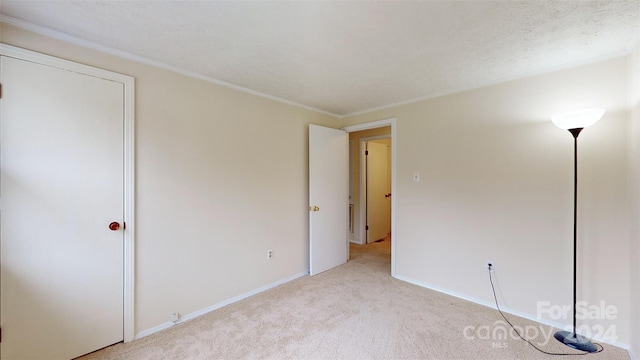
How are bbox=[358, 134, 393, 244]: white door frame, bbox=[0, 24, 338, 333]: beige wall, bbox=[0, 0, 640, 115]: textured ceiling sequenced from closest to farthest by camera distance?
1. bbox=[0, 0, 640, 115]: textured ceiling
2. bbox=[0, 24, 338, 333]: beige wall
3. bbox=[358, 134, 393, 244]: white door frame

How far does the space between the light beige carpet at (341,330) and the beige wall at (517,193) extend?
0.35m

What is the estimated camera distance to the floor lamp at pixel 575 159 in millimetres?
1856

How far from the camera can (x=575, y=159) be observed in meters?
2.01

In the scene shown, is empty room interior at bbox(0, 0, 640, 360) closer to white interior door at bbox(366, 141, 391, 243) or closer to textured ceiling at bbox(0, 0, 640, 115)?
textured ceiling at bbox(0, 0, 640, 115)

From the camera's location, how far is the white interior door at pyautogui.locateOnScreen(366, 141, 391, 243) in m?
5.10

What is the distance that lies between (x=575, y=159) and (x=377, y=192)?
342 centimetres

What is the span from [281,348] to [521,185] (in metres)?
2.65

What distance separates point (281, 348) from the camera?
6.45ft

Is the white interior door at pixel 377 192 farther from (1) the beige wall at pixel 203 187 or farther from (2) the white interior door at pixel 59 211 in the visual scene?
(2) the white interior door at pixel 59 211

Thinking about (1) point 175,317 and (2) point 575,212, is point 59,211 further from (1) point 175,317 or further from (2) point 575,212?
(2) point 575,212

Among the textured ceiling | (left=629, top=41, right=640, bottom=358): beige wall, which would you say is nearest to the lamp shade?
(left=629, top=41, right=640, bottom=358): beige wall

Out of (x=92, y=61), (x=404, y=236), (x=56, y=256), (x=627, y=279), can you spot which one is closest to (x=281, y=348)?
(x=56, y=256)

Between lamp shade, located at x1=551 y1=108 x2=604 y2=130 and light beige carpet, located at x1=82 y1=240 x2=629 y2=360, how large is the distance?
5.73 ft

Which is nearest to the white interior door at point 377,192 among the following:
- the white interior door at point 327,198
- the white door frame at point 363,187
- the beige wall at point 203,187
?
the white door frame at point 363,187
